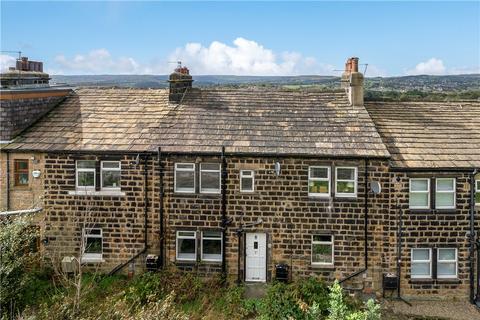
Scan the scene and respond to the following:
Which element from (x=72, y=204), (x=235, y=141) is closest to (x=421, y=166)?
(x=235, y=141)

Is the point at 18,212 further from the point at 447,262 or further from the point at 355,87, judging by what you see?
the point at 447,262

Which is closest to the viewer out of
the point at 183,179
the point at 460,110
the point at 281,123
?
the point at 183,179

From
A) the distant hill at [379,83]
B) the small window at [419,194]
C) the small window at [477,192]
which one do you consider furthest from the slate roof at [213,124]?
the distant hill at [379,83]

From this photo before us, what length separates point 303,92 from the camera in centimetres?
2341

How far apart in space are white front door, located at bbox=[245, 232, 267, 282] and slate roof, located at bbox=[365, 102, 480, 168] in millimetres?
5834

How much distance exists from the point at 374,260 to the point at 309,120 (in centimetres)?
621

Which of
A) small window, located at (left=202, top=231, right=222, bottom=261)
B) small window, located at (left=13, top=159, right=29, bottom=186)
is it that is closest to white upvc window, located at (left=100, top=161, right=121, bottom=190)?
small window, located at (left=13, top=159, right=29, bottom=186)

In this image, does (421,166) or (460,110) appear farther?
(460,110)

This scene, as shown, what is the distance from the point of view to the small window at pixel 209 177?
19188 mm

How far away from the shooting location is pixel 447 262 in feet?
61.7

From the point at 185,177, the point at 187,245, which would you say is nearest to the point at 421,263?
the point at 187,245

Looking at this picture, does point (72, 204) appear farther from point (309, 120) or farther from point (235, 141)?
point (309, 120)

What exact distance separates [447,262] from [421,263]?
97cm

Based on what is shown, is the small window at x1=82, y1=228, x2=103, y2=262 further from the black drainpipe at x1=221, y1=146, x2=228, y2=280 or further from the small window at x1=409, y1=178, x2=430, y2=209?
the small window at x1=409, y1=178, x2=430, y2=209
